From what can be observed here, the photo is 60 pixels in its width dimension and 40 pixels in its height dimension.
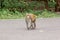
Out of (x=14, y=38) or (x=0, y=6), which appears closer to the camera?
(x=14, y=38)

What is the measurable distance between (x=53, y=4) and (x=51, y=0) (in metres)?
1.17

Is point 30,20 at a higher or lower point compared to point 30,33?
higher

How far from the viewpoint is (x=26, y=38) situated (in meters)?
8.80

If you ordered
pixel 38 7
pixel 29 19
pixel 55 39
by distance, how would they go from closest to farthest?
1. pixel 55 39
2. pixel 29 19
3. pixel 38 7

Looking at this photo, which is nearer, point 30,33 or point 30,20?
point 30,33

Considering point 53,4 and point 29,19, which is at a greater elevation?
point 29,19

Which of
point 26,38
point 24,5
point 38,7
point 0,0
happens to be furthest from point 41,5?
point 26,38

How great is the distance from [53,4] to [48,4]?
0.52 m

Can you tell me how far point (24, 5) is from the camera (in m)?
24.1

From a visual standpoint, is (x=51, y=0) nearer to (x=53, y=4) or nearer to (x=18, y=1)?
(x=53, y=4)

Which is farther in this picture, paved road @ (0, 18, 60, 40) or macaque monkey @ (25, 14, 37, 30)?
macaque monkey @ (25, 14, 37, 30)

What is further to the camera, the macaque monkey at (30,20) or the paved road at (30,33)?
the macaque monkey at (30,20)

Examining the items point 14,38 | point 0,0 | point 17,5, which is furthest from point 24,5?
point 14,38

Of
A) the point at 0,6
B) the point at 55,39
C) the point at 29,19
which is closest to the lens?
the point at 55,39
